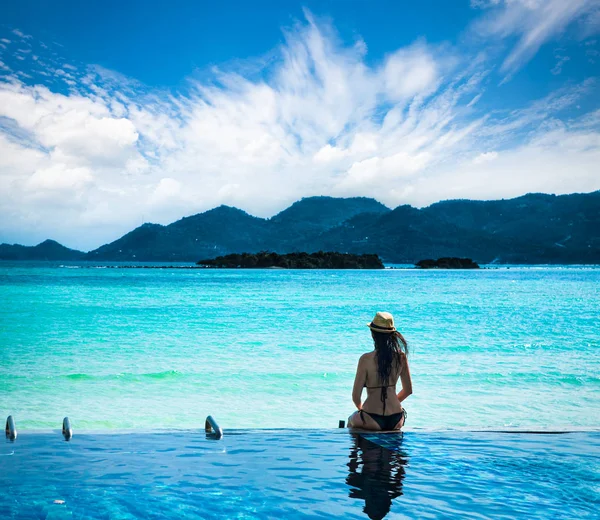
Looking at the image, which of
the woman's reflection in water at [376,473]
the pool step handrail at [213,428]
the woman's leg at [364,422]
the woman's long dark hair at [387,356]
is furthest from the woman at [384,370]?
the pool step handrail at [213,428]

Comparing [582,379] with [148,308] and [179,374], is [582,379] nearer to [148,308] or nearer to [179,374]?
[179,374]

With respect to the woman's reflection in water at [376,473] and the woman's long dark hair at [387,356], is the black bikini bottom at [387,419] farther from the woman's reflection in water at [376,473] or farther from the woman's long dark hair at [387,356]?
the woman's long dark hair at [387,356]

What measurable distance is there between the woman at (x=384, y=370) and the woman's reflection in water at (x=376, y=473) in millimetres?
533

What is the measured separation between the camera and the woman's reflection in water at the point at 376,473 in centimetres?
556

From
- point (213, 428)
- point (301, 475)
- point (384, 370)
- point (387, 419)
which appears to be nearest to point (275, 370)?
point (213, 428)

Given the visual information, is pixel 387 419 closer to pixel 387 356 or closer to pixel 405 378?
pixel 405 378

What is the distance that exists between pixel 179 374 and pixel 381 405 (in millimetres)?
12661

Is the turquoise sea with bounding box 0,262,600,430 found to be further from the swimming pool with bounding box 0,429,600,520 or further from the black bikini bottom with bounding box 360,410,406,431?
the swimming pool with bounding box 0,429,600,520

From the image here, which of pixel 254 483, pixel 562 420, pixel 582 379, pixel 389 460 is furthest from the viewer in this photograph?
pixel 582 379

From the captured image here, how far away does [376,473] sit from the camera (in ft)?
21.0

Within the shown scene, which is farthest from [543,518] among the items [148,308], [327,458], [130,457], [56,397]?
[148,308]

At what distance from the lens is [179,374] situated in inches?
741

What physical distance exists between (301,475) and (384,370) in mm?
1870

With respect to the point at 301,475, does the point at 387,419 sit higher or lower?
higher
